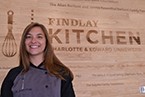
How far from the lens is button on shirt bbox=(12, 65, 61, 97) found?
982 mm

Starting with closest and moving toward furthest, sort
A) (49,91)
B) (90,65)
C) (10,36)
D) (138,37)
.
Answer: (49,91) < (10,36) < (90,65) < (138,37)

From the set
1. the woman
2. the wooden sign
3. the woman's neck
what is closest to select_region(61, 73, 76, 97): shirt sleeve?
the woman

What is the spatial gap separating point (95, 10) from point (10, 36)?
77cm

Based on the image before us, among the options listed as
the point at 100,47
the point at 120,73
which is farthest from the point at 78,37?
the point at 120,73

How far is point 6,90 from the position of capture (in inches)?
39.3

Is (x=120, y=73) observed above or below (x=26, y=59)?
below

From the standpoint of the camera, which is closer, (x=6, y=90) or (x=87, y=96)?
(x=6, y=90)

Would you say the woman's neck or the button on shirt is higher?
the woman's neck

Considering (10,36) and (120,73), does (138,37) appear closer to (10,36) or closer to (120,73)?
(120,73)

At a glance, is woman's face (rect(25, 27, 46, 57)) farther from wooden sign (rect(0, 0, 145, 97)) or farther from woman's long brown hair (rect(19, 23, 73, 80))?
wooden sign (rect(0, 0, 145, 97))

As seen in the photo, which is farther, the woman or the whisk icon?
the whisk icon

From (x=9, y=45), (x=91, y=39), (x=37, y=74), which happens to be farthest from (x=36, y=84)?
(x=91, y=39)

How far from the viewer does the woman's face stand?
1.05 meters

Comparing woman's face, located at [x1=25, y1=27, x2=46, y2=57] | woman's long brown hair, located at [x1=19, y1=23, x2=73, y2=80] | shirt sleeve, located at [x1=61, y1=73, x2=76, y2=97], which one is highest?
woman's face, located at [x1=25, y1=27, x2=46, y2=57]
